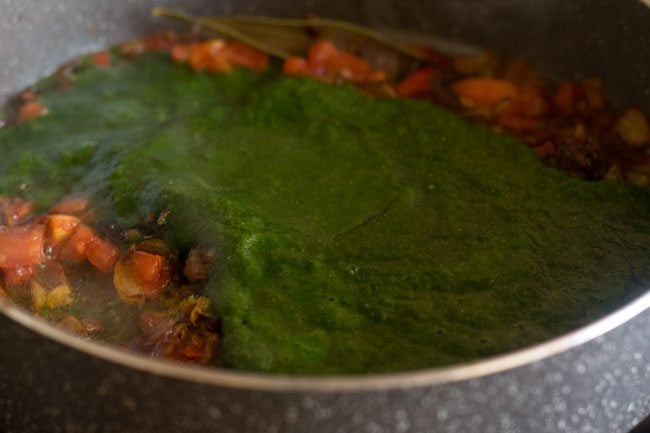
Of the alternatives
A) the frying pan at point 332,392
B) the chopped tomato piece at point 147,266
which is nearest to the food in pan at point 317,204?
the chopped tomato piece at point 147,266

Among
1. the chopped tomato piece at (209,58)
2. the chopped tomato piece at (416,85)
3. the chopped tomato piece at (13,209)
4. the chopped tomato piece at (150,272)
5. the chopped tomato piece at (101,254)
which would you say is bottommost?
the chopped tomato piece at (13,209)

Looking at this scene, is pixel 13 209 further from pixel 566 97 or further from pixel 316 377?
pixel 566 97

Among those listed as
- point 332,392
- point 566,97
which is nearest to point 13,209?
point 332,392

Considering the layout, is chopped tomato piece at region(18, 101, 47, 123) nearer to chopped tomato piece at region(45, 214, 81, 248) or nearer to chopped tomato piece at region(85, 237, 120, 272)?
chopped tomato piece at region(45, 214, 81, 248)

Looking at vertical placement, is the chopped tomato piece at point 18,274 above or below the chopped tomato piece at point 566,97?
below

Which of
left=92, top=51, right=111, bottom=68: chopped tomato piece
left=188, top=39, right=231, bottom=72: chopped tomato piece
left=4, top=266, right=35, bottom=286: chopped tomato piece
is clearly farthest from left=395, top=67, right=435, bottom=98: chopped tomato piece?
left=4, top=266, right=35, bottom=286: chopped tomato piece

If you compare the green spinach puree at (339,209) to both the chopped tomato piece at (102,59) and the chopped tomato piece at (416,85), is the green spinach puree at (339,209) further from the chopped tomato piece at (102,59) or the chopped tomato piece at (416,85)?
the chopped tomato piece at (416,85)

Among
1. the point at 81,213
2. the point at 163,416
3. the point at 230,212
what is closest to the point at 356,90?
the point at 230,212

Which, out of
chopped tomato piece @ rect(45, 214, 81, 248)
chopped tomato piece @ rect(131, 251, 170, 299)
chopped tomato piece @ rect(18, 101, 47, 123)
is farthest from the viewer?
chopped tomato piece @ rect(18, 101, 47, 123)
